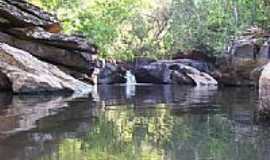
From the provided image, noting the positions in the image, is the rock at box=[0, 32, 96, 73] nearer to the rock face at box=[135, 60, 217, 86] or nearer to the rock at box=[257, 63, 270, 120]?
the rock face at box=[135, 60, 217, 86]

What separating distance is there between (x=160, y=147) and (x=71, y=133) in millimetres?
1814

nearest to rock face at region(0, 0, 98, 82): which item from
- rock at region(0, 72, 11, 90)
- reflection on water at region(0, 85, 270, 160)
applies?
rock at region(0, 72, 11, 90)

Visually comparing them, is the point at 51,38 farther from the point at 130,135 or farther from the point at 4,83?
the point at 130,135

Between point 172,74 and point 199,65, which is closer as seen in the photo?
point 172,74

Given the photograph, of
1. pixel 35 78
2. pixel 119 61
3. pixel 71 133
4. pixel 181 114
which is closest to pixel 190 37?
pixel 119 61

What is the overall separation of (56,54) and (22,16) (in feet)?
8.36

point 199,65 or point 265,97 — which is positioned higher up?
point 199,65

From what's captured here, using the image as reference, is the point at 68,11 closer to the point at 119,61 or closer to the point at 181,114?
the point at 119,61

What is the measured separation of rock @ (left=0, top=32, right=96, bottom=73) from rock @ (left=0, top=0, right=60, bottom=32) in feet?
2.54

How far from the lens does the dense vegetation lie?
31.2 metres

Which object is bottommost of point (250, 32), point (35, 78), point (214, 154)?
point (214, 154)

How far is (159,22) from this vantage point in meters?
48.8

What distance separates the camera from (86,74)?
79.2 ft

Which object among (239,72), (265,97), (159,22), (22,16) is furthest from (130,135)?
(159,22)
